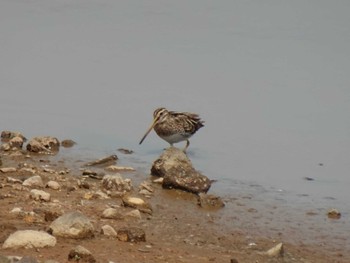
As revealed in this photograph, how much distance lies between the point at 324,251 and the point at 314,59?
7991 millimetres

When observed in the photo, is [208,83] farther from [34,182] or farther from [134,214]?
[134,214]

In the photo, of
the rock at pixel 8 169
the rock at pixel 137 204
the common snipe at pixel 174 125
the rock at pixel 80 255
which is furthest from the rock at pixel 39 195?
the common snipe at pixel 174 125

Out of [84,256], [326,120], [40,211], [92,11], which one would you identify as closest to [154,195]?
[40,211]

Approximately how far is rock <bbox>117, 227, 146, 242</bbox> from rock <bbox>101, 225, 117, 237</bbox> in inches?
3.8

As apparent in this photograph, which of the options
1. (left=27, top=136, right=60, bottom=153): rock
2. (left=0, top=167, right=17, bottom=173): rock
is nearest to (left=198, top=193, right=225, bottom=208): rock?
(left=0, top=167, right=17, bottom=173): rock

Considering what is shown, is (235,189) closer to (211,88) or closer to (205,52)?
(211,88)

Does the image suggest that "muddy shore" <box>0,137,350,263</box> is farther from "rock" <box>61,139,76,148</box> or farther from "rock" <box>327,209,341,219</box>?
"rock" <box>61,139,76,148</box>

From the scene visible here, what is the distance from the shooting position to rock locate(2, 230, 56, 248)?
721 centimetres

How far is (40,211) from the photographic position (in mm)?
8547

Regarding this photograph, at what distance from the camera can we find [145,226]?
8672 millimetres

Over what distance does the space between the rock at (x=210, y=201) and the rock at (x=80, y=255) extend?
2824 millimetres

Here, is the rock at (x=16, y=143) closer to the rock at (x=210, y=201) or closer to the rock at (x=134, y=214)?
the rock at (x=210, y=201)

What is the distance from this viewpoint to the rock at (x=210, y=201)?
9.75m

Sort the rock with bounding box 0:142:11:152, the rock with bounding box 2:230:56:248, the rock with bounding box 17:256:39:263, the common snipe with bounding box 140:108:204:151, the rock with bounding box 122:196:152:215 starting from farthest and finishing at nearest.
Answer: the common snipe with bounding box 140:108:204:151
the rock with bounding box 0:142:11:152
the rock with bounding box 122:196:152:215
the rock with bounding box 2:230:56:248
the rock with bounding box 17:256:39:263
